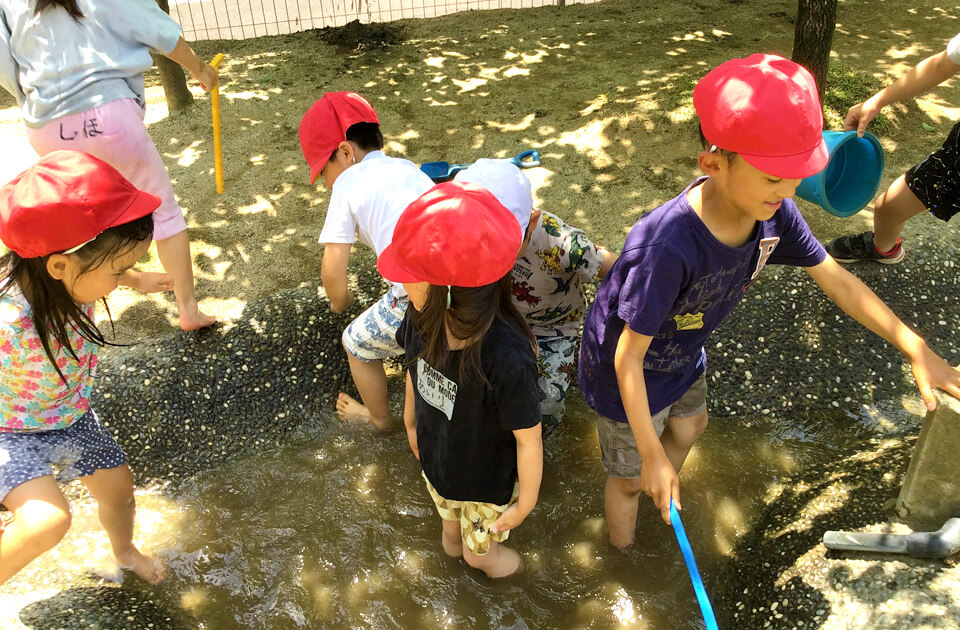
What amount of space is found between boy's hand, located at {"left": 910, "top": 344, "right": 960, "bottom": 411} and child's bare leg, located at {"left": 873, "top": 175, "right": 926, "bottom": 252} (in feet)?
4.56

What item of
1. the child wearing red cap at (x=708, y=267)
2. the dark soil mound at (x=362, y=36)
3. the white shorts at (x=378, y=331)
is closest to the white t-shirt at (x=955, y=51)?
the child wearing red cap at (x=708, y=267)

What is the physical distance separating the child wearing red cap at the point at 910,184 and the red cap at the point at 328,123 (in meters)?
1.75

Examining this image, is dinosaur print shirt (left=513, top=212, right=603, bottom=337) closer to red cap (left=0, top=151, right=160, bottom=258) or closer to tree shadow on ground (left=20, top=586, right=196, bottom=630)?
red cap (left=0, top=151, right=160, bottom=258)

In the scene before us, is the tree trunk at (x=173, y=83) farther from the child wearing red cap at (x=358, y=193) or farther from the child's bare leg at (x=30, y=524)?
the child's bare leg at (x=30, y=524)

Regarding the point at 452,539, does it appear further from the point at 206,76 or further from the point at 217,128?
the point at 217,128

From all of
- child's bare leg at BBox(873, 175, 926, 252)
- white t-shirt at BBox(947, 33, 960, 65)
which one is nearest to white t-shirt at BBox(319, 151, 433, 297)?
white t-shirt at BBox(947, 33, 960, 65)

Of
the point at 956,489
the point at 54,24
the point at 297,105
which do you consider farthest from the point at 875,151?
the point at 297,105

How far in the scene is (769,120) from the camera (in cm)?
155

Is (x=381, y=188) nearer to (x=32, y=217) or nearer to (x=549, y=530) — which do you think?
(x=32, y=217)

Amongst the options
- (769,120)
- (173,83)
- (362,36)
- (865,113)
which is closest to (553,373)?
(769,120)

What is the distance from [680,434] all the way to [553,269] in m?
0.66

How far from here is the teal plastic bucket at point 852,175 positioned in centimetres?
269

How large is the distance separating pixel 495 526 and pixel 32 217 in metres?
1.34

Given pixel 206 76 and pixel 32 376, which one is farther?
pixel 206 76
